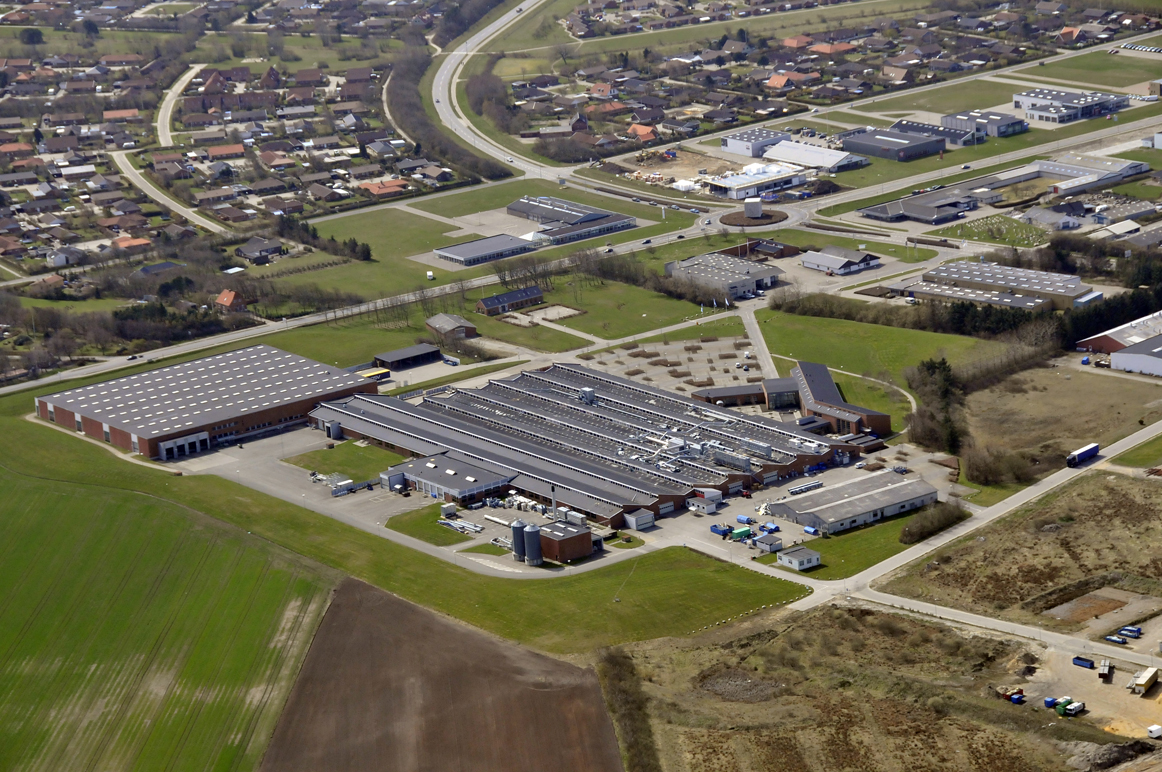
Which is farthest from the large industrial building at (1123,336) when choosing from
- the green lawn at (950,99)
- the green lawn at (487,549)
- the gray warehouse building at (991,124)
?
the green lawn at (950,99)

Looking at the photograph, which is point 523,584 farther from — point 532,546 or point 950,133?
point 950,133

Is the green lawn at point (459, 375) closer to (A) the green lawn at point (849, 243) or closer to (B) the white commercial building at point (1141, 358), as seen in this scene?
(A) the green lawn at point (849, 243)

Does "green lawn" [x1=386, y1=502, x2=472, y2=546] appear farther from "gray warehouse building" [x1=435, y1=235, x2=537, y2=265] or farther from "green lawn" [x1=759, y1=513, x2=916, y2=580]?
"gray warehouse building" [x1=435, y1=235, x2=537, y2=265]

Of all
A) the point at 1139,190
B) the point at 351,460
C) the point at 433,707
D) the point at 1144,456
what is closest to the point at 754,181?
the point at 1139,190

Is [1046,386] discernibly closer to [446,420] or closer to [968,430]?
[968,430]

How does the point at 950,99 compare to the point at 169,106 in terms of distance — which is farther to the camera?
the point at 169,106

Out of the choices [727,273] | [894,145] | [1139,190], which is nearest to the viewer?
[727,273]
